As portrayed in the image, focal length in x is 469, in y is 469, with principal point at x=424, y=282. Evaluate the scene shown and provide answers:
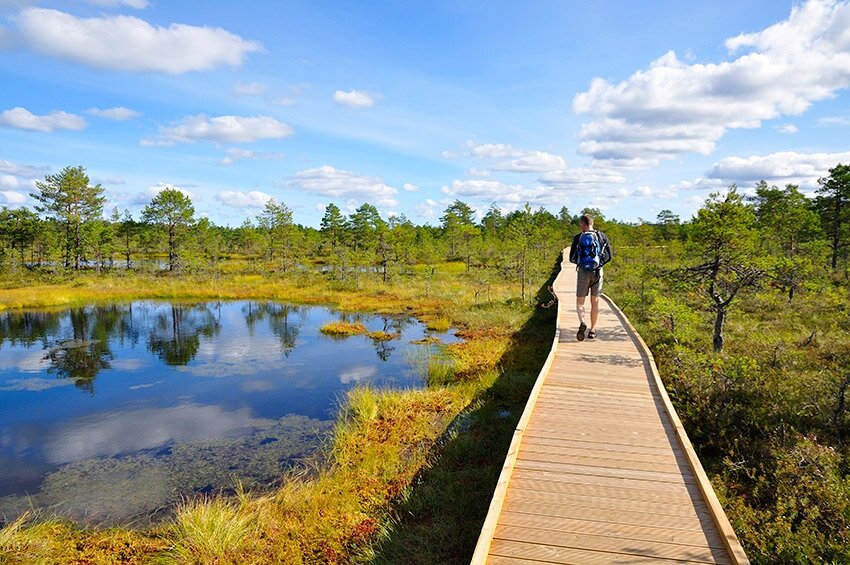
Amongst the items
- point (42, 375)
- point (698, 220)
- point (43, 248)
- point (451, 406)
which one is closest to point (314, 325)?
point (42, 375)

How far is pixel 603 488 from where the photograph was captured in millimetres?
4426

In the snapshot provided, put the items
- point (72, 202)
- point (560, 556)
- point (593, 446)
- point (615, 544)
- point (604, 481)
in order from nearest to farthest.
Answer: point (560, 556) → point (615, 544) → point (604, 481) → point (593, 446) → point (72, 202)

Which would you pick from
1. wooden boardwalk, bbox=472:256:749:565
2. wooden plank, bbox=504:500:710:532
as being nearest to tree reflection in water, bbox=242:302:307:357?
wooden boardwalk, bbox=472:256:749:565

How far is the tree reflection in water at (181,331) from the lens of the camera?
730 inches

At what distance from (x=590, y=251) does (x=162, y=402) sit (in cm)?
1183

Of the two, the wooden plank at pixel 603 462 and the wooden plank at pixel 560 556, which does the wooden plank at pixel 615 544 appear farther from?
the wooden plank at pixel 603 462

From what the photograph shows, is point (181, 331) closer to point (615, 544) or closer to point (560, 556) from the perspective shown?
point (560, 556)

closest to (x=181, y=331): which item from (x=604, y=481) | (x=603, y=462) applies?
(x=603, y=462)

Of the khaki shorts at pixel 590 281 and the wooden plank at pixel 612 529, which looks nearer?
the wooden plank at pixel 612 529

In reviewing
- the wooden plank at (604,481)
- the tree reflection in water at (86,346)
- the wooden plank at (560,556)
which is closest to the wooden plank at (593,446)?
the wooden plank at (604,481)

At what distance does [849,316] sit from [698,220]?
6069mm

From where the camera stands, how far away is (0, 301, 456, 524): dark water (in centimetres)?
859

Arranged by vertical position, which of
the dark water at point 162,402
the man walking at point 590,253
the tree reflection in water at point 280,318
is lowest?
the dark water at point 162,402

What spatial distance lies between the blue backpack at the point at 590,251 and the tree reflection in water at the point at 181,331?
1481cm
